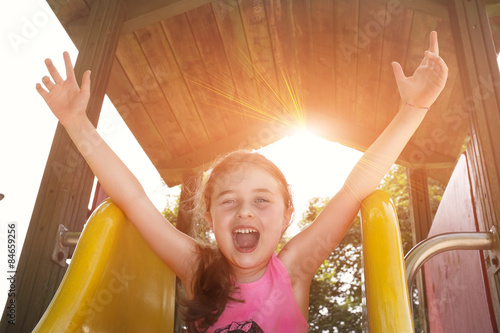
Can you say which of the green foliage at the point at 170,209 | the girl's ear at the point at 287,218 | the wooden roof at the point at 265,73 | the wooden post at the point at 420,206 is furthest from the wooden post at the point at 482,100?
the green foliage at the point at 170,209

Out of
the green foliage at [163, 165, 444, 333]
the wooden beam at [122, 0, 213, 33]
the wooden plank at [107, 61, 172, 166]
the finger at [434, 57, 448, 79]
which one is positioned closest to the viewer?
the finger at [434, 57, 448, 79]

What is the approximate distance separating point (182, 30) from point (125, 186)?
1.32 m

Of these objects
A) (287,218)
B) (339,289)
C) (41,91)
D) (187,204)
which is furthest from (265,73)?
(339,289)

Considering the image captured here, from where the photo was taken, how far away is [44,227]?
4.42ft

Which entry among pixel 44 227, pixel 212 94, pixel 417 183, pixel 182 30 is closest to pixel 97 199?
pixel 212 94

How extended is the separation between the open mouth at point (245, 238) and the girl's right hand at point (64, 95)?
578mm

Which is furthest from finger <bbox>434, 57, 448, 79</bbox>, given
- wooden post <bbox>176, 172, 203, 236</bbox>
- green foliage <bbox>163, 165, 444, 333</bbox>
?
green foliage <bbox>163, 165, 444, 333</bbox>

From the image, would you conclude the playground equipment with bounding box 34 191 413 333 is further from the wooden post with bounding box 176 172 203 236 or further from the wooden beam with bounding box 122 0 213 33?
the wooden post with bounding box 176 172 203 236

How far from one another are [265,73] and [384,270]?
1982 mm

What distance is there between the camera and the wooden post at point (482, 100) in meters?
1.30

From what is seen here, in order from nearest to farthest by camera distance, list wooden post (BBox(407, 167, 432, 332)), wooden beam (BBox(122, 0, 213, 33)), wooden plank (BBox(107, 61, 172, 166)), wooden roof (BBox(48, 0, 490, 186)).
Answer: wooden beam (BBox(122, 0, 213, 33)) → wooden roof (BBox(48, 0, 490, 186)) → wooden plank (BBox(107, 61, 172, 166)) → wooden post (BBox(407, 167, 432, 332))

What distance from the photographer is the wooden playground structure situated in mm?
1390

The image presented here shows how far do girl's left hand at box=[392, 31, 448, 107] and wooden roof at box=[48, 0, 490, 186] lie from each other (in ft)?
2.55

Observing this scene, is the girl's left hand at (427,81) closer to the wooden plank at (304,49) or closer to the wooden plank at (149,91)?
the wooden plank at (304,49)
